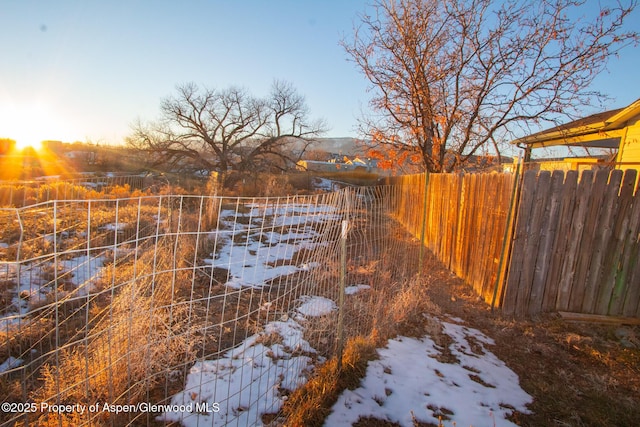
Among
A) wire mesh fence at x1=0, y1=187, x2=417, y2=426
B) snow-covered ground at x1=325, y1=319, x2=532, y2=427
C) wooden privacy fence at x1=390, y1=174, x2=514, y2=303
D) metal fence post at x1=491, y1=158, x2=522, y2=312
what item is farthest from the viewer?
wooden privacy fence at x1=390, y1=174, x2=514, y2=303

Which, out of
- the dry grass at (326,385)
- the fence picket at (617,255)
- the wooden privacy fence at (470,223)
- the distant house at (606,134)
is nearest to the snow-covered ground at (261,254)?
the dry grass at (326,385)

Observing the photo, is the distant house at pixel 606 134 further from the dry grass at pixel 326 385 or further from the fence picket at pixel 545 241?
the dry grass at pixel 326 385

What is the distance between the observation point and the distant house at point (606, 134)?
21.1 ft

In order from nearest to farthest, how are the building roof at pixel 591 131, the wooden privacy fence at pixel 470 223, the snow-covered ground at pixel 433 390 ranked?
1. the snow-covered ground at pixel 433 390
2. the wooden privacy fence at pixel 470 223
3. the building roof at pixel 591 131

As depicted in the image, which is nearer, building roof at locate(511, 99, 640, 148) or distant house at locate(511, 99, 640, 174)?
distant house at locate(511, 99, 640, 174)

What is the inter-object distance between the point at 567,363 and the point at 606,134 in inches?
302

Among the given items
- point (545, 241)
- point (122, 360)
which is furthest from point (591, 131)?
point (122, 360)

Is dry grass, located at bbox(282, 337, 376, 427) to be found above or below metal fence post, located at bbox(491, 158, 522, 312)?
below

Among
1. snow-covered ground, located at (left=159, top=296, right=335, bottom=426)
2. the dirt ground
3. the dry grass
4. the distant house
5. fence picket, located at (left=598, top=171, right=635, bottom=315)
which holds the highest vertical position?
the distant house

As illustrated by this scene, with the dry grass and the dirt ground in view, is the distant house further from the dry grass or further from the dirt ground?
the dry grass

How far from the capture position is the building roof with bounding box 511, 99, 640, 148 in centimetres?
655

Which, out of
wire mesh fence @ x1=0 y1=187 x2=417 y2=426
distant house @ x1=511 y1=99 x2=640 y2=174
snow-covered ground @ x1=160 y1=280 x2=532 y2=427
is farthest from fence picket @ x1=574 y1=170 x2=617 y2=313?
distant house @ x1=511 y1=99 x2=640 y2=174

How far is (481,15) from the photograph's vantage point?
7223mm

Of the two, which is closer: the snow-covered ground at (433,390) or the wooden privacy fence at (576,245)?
the snow-covered ground at (433,390)
